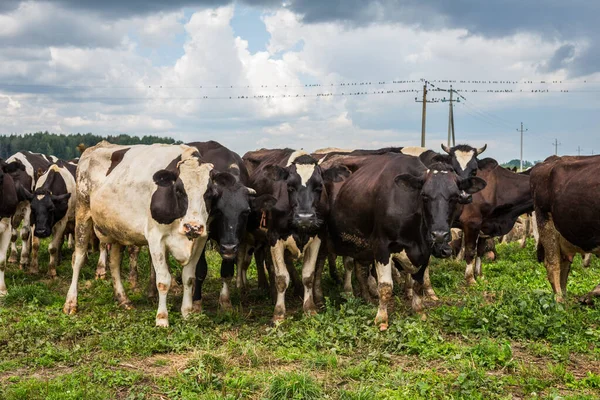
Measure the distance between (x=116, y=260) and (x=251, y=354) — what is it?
445cm

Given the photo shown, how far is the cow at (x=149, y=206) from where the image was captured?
29.0ft

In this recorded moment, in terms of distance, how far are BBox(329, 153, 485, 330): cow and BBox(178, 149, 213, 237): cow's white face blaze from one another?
7.39 feet

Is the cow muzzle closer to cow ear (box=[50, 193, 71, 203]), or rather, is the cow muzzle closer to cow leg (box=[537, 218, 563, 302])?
cow leg (box=[537, 218, 563, 302])

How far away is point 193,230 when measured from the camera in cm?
846

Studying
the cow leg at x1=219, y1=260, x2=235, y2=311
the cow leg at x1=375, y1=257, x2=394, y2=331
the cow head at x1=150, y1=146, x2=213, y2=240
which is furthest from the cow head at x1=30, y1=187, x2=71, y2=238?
the cow leg at x1=375, y1=257, x2=394, y2=331

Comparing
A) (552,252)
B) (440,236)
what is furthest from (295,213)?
(552,252)

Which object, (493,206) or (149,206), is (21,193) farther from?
(493,206)

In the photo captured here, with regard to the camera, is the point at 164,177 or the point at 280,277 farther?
the point at 280,277

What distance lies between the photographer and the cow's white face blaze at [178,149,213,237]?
849 cm

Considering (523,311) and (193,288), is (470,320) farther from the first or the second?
(193,288)

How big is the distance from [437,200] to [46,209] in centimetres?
868

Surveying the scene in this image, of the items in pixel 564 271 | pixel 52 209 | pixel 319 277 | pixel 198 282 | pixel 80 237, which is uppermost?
pixel 52 209

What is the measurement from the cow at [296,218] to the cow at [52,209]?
5.53 meters

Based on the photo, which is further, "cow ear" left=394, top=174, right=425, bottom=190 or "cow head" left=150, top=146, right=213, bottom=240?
"cow head" left=150, top=146, right=213, bottom=240
